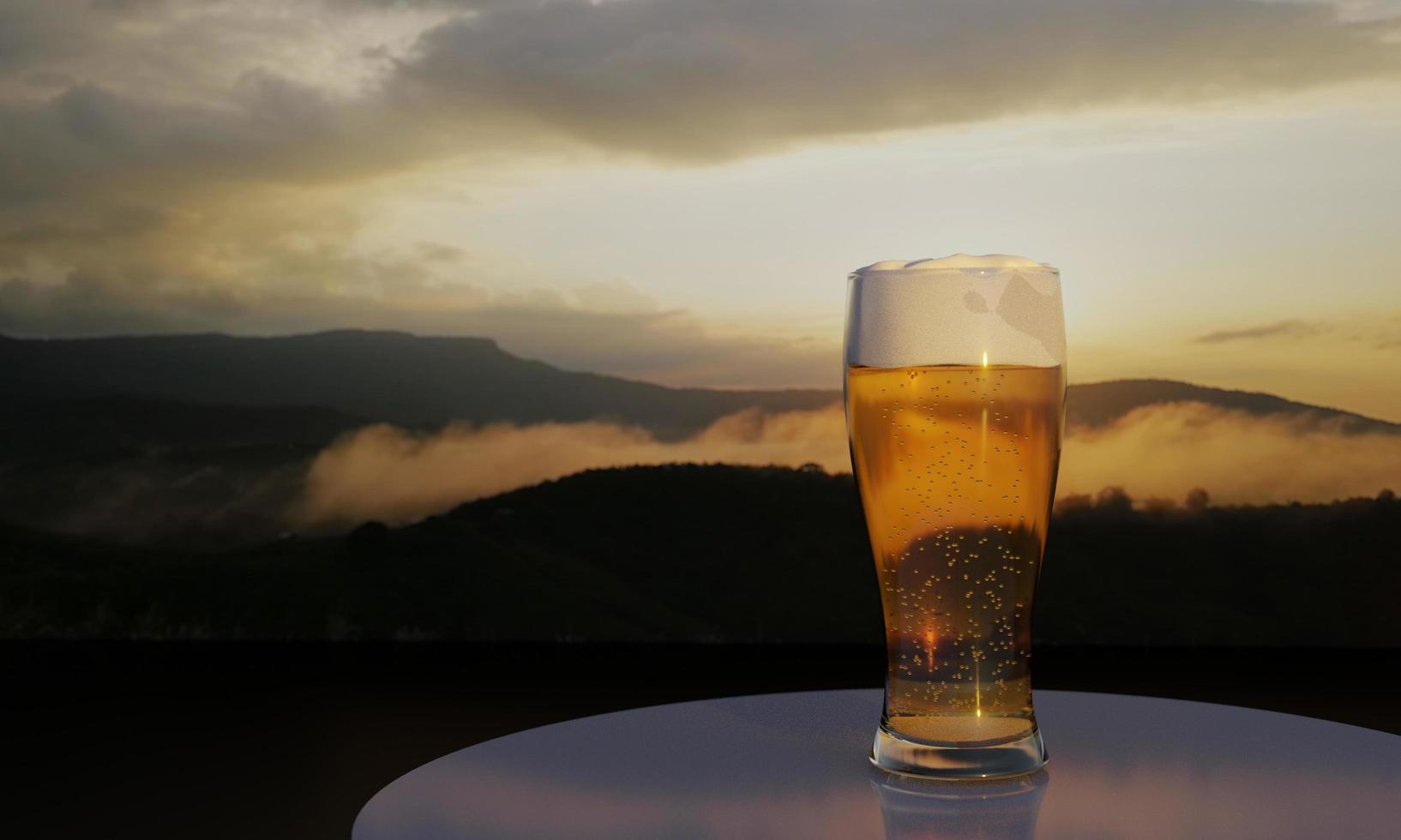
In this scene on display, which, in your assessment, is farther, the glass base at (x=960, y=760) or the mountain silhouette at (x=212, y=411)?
the mountain silhouette at (x=212, y=411)

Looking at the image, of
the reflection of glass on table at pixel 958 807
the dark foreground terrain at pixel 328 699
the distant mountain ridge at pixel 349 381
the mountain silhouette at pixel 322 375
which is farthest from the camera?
the mountain silhouette at pixel 322 375

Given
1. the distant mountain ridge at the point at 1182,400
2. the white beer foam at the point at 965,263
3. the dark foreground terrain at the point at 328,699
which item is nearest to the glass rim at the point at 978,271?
the white beer foam at the point at 965,263

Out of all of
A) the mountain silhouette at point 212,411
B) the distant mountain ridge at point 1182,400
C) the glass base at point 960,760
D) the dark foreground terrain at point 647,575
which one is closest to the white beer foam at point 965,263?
the glass base at point 960,760

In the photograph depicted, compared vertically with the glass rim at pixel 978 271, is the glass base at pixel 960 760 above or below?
below

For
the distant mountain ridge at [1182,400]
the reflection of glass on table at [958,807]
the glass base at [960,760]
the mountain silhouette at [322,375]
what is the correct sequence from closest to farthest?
the reflection of glass on table at [958,807] < the glass base at [960,760] < the distant mountain ridge at [1182,400] < the mountain silhouette at [322,375]

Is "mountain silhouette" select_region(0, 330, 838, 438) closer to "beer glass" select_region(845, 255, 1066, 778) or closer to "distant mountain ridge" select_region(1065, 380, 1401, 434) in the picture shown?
"distant mountain ridge" select_region(1065, 380, 1401, 434)

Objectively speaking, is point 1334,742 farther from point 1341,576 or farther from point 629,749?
point 1341,576

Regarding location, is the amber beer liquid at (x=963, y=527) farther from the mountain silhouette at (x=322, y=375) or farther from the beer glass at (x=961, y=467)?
the mountain silhouette at (x=322, y=375)

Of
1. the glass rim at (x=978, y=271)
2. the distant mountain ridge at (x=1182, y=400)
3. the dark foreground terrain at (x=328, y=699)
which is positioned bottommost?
the dark foreground terrain at (x=328, y=699)

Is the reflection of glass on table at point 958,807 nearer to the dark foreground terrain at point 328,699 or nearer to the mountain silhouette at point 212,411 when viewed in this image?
the dark foreground terrain at point 328,699
